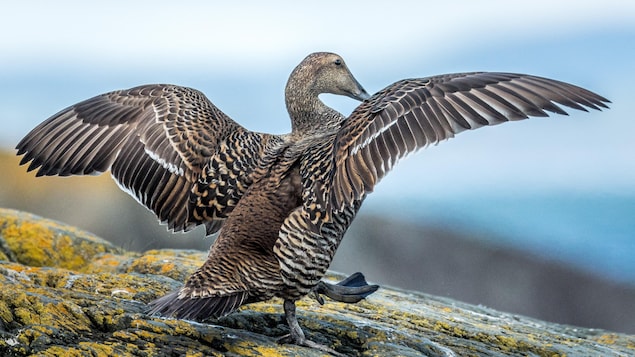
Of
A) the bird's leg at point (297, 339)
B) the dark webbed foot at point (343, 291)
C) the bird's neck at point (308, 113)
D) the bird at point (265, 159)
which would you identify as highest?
the bird's neck at point (308, 113)

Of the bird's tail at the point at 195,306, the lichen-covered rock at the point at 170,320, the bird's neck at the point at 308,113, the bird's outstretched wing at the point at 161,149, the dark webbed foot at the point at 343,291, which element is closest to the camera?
the lichen-covered rock at the point at 170,320

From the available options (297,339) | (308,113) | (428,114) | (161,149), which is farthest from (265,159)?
(297,339)

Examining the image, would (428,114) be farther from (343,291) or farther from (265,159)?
(343,291)

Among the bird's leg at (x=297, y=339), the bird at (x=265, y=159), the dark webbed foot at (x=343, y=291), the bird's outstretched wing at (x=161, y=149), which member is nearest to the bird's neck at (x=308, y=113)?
the bird at (x=265, y=159)

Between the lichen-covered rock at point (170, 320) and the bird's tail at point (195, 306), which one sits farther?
the bird's tail at point (195, 306)

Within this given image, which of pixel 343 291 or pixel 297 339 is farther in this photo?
pixel 343 291

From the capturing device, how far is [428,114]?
229 inches

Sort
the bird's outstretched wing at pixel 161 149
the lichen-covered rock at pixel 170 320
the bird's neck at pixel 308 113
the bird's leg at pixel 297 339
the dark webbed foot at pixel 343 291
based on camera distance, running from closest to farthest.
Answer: the lichen-covered rock at pixel 170 320 < the bird's leg at pixel 297 339 < the bird's outstretched wing at pixel 161 149 < the dark webbed foot at pixel 343 291 < the bird's neck at pixel 308 113

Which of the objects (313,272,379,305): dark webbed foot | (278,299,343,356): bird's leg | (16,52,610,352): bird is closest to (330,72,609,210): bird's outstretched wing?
(16,52,610,352): bird

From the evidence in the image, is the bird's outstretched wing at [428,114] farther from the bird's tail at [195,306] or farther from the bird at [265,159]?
the bird's tail at [195,306]

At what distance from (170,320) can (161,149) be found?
5.12 feet

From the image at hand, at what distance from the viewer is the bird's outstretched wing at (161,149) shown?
20.8 feet

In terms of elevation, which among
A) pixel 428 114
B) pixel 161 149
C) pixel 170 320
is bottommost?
pixel 170 320

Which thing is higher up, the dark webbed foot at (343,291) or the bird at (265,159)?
the bird at (265,159)
